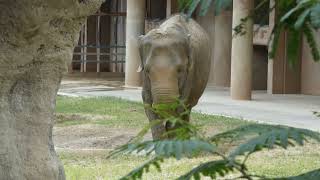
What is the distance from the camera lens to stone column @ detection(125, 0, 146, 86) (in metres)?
24.9

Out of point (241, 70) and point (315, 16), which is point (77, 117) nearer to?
point (241, 70)

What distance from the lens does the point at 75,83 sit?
27172mm

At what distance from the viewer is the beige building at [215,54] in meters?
20.4

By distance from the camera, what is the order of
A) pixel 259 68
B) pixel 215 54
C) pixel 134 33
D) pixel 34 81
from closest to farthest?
pixel 34 81 < pixel 259 68 < pixel 215 54 < pixel 134 33

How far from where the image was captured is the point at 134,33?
25.0 meters

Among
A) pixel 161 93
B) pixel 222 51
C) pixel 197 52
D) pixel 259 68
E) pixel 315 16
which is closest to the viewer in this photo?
pixel 315 16

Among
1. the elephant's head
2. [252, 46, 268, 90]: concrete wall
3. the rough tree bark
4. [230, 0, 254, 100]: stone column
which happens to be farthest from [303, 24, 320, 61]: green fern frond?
[252, 46, 268, 90]: concrete wall

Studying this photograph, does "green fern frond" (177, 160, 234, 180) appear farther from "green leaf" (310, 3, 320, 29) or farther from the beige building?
the beige building

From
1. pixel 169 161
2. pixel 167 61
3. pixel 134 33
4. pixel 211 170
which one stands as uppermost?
pixel 134 33

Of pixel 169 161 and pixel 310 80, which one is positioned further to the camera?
pixel 310 80

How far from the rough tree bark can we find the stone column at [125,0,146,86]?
18.6m

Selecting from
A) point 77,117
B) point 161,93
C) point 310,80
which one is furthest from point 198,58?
point 310,80

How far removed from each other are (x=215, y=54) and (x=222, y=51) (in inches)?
14.8

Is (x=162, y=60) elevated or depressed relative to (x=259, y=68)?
elevated
